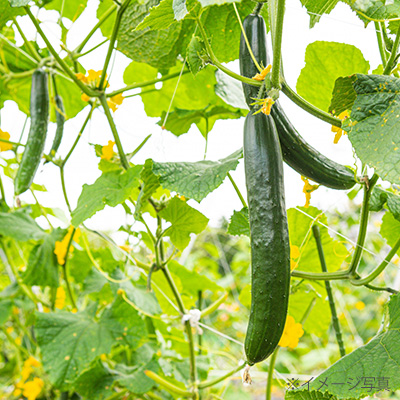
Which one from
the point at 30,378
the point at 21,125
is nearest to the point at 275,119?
the point at 21,125

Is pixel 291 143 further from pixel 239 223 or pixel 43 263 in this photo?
pixel 43 263

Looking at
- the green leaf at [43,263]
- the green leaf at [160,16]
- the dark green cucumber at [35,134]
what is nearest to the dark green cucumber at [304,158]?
the green leaf at [160,16]

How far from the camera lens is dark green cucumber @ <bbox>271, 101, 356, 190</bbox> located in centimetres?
71

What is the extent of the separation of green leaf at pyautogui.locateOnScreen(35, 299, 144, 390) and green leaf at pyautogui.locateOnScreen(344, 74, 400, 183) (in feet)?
2.79

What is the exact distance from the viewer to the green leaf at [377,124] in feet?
1.88

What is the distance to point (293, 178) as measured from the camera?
1126 mm

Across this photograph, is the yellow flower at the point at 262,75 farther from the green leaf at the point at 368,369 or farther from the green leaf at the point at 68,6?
the green leaf at the point at 68,6

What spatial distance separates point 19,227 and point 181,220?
637 millimetres

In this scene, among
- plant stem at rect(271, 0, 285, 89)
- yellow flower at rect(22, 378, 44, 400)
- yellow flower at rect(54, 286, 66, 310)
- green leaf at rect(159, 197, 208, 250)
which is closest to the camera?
plant stem at rect(271, 0, 285, 89)

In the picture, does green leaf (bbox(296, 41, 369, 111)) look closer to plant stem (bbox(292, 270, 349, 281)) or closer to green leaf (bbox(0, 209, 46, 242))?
plant stem (bbox(292, 270, 349, 281))

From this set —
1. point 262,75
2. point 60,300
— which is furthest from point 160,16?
point 60,300

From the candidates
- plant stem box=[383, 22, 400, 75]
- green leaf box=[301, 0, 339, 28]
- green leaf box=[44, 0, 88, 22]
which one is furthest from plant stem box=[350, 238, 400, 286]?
green leaf box=[44, 0, 88, 22]

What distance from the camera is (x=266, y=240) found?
2.02 ft

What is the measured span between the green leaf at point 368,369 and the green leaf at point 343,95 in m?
0.33
